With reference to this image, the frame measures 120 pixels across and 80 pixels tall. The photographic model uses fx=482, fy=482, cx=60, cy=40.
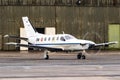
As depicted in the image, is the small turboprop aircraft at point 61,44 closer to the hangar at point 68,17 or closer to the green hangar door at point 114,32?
the hangar at point 68,17

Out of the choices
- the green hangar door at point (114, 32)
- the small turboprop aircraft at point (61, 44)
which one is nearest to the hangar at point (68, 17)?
the green hangar door at point (114, 32)

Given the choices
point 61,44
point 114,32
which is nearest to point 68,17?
point 114,32

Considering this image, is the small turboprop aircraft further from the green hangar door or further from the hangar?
the green hangar door

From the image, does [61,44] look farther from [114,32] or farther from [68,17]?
[114,32]

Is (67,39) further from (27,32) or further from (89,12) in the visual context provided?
(89,12)

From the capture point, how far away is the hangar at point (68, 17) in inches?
2212

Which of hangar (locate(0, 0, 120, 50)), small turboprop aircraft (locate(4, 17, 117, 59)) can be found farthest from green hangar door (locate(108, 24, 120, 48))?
small turboprop aircraft (locate(4, 17, 117, 59))

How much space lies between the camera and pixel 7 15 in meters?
56.1

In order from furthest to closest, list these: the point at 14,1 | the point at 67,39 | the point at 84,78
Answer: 1. the point at 14,1
2. the point at 67,39
3. the point at 84,78

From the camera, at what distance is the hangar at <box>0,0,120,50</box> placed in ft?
184

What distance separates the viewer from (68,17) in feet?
188

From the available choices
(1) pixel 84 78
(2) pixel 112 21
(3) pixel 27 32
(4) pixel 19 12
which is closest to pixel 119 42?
(2) pixel 112 21

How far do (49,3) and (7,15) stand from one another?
514 centimetres

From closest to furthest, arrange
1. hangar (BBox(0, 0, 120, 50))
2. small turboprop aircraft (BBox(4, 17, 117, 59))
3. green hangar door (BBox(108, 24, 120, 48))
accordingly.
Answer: small turboprop aircraft (BBox(4, 17, 117, 59)) < hangar (BBox(0, 0, 120, 50)) < green hangar door (BBox(108, 24, 120, 48))
